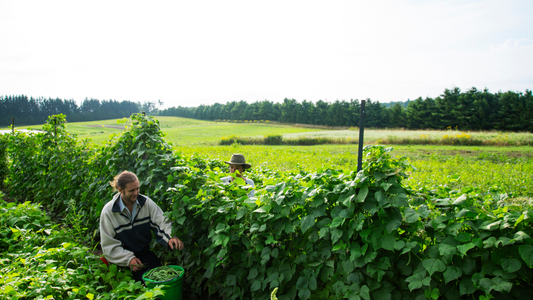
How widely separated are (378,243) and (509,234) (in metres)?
0.84

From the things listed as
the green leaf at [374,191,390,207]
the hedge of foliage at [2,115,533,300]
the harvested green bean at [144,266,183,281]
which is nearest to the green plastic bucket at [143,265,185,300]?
the harvested green bean at [144,266,183,281]

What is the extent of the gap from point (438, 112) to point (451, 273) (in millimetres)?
56699

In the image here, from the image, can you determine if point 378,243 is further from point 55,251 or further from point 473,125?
point 473,125

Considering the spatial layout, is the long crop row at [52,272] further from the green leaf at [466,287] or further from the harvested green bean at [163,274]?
the green leaf at [466,287]

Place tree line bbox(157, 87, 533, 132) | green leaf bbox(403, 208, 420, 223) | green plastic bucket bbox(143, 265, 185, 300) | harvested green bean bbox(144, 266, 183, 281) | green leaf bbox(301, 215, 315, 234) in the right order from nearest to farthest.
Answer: green leaf bbox(403, 208, 420, 223) < green leaf bbox(301, 215, 315, 234) < green plastic bucket bbox(143, 265, 185, 300) < harvested green bean bbox(144, 266, 183, 281) < tree line bbox(157, 87, 533, 132)

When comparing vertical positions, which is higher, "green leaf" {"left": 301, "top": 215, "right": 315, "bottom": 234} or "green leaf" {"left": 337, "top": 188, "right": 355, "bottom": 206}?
"green leaf" {"left": 337, "top": 188, "right": 355, "bottom": 206}

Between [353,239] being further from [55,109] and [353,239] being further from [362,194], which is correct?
[55,109]

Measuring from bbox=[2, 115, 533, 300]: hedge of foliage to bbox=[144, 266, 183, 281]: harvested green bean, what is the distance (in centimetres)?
35

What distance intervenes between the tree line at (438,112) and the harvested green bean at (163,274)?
4177 centimetres

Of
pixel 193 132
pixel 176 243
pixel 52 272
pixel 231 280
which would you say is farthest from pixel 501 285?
pixel 193 132

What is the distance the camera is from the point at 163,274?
298 centimetres

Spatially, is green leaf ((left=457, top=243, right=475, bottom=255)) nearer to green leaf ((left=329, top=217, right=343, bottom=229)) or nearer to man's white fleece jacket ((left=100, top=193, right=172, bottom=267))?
green leaf ((left=329, top=217, right=343, bottom=229))

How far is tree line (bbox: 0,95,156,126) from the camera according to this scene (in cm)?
7819

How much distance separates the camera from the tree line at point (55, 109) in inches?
→ 3078
